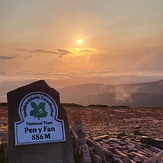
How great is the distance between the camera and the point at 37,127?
918 cm

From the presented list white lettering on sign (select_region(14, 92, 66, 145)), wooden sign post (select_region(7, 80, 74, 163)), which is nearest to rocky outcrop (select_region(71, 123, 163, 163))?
wooden sign post (select_region(7, 80, 74, 163))

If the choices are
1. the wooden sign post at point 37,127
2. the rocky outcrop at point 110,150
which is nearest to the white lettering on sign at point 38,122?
the wooden sign post at point 37,127

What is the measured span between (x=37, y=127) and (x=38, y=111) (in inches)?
18.2

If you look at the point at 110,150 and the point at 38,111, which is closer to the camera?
the point at 38,111

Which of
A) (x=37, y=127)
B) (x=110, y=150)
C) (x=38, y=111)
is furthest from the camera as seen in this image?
(x=110, y=150)

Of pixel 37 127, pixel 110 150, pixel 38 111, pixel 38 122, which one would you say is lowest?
pixel 110 150

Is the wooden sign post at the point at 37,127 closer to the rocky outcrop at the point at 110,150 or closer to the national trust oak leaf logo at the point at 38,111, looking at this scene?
the national trust oak leaf logo at the point at 38,111

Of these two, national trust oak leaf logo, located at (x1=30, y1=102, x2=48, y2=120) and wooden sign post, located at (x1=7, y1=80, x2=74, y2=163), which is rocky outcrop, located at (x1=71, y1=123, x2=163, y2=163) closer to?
wooden sign post, located at (x1=7, y1=80, x2=74, y2=163)

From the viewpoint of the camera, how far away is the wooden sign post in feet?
29.3

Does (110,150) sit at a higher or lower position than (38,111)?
lower

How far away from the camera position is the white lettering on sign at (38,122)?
29.6 ft

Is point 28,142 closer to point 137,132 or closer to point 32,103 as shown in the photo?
point 32,103

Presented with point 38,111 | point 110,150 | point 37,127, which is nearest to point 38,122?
point 37,127

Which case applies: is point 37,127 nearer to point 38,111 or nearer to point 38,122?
point 38,122
